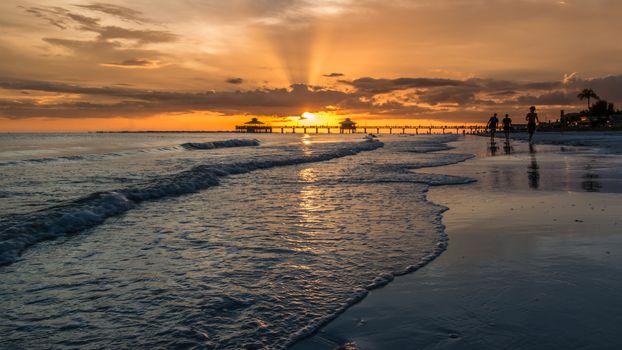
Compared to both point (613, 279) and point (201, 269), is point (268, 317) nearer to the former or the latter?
point (201, 269)

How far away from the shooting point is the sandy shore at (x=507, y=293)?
3.04m

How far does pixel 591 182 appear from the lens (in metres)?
11.1

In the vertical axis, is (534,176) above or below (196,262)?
above

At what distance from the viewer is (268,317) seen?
3500 mm

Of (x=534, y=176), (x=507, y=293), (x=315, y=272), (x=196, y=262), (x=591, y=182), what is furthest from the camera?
(x=534, y=176)

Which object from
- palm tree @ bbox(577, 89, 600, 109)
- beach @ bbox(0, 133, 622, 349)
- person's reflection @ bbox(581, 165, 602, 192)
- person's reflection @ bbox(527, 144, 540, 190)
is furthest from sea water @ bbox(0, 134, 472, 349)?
palm tree @ bbox(577, 89, 600, 109)

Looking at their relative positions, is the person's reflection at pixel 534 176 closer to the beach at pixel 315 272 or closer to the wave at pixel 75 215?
the beach at pixel 315 272

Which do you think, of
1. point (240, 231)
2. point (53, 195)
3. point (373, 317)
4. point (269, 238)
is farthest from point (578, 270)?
point (53, 195)

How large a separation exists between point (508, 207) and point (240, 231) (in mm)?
4863

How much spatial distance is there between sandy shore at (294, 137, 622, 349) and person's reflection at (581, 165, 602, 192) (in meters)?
2.87

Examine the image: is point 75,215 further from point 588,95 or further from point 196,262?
point 588,95

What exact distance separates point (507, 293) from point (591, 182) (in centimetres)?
905

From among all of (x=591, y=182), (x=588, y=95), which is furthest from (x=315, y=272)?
(x=588, y=95)

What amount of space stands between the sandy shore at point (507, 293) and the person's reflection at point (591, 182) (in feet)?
9.42
